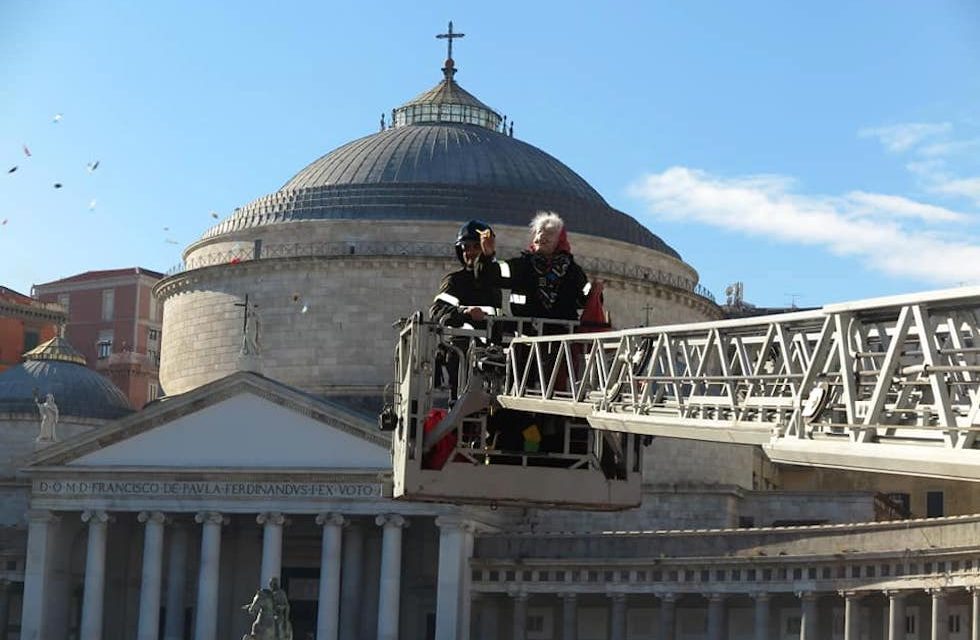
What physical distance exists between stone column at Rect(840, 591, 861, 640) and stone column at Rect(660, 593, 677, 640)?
7654mm

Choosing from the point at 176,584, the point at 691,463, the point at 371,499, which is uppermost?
the point at 691,463

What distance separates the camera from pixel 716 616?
86562 millimetres

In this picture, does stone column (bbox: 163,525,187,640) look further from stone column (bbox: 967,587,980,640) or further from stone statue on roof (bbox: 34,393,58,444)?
stone column (bbox: 967,587,980,640)

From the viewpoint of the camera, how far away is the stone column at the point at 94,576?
90.8 metres

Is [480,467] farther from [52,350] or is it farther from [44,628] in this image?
[52,350]

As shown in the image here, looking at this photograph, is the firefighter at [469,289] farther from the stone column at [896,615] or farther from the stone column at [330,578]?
the stone column at [330,578]

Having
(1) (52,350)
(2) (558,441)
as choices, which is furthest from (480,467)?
(1) (52,350)

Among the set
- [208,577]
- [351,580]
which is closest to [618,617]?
[351,580]

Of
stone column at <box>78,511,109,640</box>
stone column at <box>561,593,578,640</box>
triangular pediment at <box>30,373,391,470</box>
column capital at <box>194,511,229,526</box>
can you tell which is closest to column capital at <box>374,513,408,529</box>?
triangular pediment at <box>30,373,391,470</box>

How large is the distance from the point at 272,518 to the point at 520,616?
10.3 m

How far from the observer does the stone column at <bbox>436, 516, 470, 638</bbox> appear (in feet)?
290

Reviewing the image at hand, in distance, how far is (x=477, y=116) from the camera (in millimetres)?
117375

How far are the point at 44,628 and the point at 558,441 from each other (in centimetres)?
6732

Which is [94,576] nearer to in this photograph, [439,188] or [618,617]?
[618,617]
